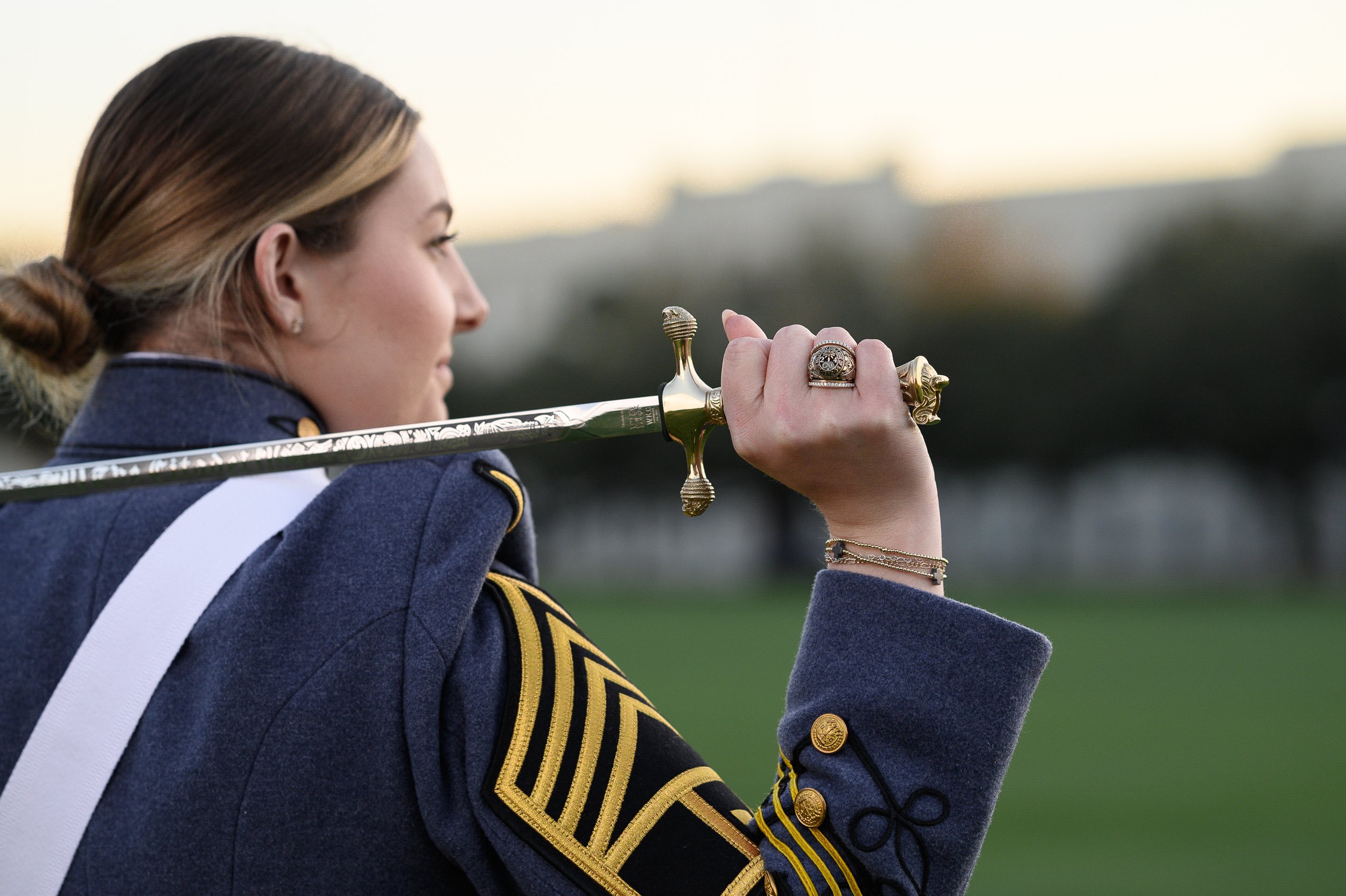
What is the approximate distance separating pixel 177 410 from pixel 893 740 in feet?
3.78

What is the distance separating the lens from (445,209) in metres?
2.36

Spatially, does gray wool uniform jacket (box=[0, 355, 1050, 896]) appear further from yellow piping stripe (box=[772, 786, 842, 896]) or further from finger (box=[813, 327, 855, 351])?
finger (box=[813, 327, 855, 351])

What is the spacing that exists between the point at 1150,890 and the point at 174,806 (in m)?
8.09

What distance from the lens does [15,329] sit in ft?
7.41

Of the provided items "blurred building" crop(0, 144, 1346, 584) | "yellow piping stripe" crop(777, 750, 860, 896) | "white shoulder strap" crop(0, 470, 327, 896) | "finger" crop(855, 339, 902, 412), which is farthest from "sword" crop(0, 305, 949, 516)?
"blurred building" crop(0, 144, 1346, 584)

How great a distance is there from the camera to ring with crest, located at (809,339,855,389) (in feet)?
5.46

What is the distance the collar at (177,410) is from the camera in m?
2.12

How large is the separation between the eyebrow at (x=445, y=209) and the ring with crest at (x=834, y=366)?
2.93 ft

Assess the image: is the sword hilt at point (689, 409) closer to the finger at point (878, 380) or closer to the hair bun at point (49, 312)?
the finger at point (878, 380)

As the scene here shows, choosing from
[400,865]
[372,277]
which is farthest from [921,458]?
[372,277]

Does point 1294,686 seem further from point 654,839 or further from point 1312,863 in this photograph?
point 654,839

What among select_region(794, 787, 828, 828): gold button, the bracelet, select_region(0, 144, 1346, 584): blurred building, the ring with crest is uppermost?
the ring with crest

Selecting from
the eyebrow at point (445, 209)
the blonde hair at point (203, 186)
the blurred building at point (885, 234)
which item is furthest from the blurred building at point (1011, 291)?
the blonde hair at point (203, 186)

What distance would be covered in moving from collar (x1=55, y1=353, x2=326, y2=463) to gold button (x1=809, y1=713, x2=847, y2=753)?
894 millimetres
